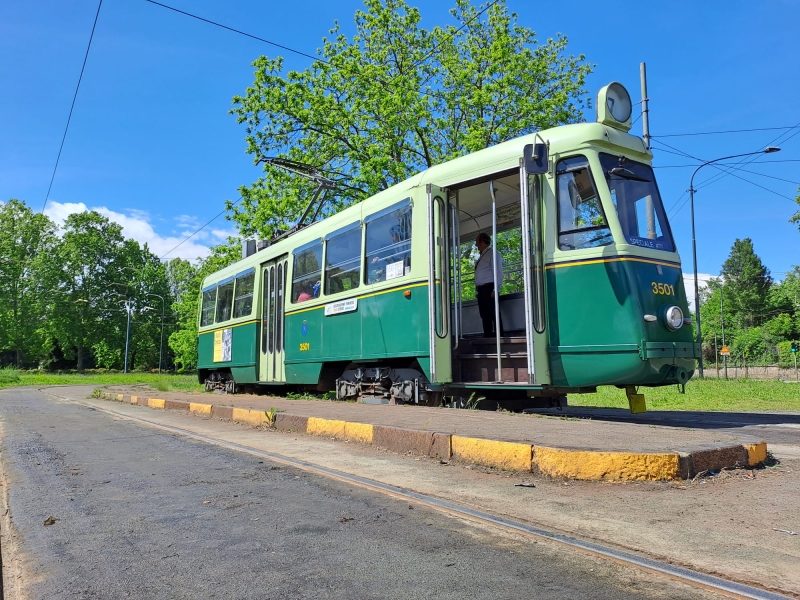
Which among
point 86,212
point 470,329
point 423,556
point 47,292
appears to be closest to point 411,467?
point 423,556

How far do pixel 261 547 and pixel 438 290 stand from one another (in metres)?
5.34

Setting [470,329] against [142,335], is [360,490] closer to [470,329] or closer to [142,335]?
[470,329]

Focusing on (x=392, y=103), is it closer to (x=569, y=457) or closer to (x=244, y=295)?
(x=244, y=295)

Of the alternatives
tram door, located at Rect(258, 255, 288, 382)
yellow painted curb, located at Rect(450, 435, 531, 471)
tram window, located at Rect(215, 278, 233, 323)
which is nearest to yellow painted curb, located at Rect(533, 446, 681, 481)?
yellow painted curb, located at Rect(450, 435, 531, 471)

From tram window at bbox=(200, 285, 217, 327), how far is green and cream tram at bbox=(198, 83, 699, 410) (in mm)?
6308

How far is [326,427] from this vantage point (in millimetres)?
7172

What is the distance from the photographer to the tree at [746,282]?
86625 mm

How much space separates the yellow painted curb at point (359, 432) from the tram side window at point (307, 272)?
4680 mm

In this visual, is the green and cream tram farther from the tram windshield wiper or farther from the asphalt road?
the asphalt road

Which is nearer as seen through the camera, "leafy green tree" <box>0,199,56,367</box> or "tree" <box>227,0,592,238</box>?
"tree" <box>227,0,592,238</box>

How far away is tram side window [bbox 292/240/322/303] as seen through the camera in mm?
11195

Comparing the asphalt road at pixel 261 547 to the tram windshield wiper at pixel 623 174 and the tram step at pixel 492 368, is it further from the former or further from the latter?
the tram windshield wiper at pixel 623 174

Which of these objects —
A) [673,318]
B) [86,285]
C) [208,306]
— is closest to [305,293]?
[673,318]

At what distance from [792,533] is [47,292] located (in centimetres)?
6038
